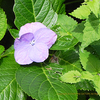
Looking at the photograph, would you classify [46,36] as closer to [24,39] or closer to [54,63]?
[24,39]

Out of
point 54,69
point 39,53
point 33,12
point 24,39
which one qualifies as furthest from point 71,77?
point 33,12

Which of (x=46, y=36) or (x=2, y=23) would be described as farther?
(x=2, y=23)

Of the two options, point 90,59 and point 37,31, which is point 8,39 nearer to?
point 37,31

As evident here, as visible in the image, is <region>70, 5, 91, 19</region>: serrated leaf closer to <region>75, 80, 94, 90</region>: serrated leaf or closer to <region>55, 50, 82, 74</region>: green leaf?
<region>55, 50, 82, 74</region>: green leaf

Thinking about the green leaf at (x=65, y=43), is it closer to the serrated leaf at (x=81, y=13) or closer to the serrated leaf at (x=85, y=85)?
the serrated leaf at (x=81, y=13)

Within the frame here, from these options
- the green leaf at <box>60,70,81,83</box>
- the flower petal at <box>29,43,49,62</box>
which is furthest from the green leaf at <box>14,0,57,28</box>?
the green leaf at <box>60,70,81,83</box>

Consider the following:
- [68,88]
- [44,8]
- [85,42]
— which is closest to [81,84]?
[68,88]
